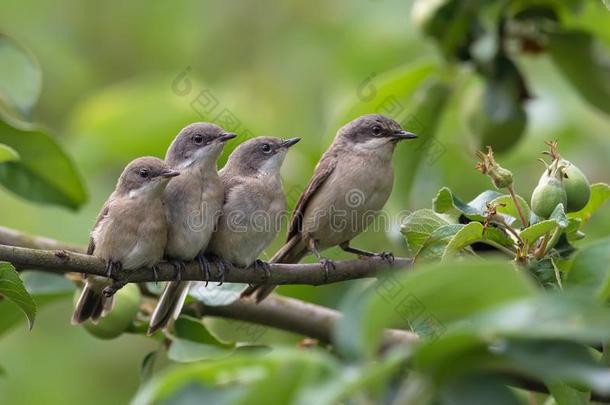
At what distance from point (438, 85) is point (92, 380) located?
13.6 feet

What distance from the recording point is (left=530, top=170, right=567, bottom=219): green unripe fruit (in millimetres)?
3248

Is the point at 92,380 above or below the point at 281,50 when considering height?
below

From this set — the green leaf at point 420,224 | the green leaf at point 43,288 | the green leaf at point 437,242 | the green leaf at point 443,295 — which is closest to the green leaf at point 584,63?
the green leaf at point 420,224

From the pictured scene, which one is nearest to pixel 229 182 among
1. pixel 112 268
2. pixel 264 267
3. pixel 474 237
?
pixel 264 267

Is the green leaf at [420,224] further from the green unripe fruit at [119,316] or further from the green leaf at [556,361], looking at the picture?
the green leaf at [556,361]

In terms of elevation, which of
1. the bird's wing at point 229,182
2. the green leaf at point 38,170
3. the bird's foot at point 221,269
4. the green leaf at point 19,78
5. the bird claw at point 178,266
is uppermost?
the green leaf at point 19,78

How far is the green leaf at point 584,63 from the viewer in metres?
4.78

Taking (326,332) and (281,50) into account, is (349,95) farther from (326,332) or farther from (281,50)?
(281,50)

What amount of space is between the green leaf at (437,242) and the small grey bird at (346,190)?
5.99 ft

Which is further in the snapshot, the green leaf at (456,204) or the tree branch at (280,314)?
the tree branch at (280,314)

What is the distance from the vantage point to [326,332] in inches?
183

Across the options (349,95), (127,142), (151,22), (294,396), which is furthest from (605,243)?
(151,22)

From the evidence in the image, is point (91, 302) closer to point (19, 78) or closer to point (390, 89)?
point (19, 78)

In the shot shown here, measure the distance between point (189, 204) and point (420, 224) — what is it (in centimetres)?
155
